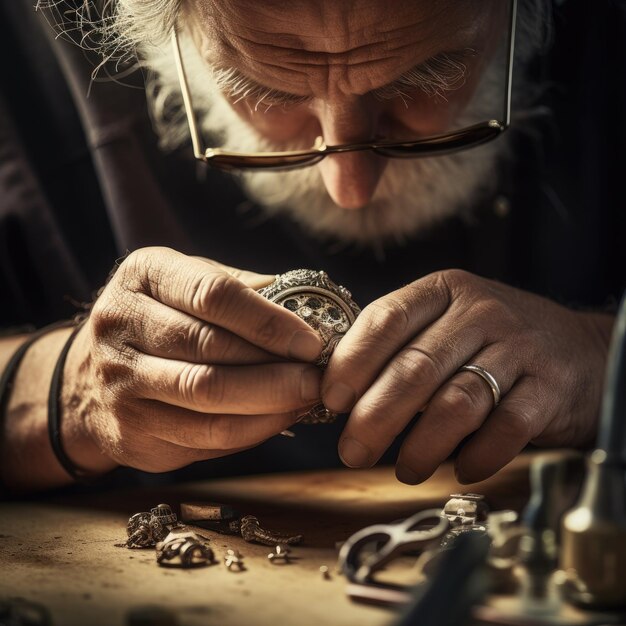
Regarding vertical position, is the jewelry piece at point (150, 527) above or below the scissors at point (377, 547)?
below

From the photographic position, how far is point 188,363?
118 cm

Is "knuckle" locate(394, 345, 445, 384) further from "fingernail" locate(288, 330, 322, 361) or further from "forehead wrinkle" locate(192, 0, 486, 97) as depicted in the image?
"forehead wrinkle" locate(192, 0, 486, 97)

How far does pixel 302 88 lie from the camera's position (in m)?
1.45

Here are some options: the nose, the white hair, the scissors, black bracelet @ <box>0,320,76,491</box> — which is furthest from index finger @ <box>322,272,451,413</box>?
black bracelet @ <box>0,320,76,491</box>

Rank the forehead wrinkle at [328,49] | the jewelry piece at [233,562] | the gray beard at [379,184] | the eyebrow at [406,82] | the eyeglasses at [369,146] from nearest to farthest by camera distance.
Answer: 1. the jewelry piece at [233,562]
2. the forehead wrinkle at [328,49]
3. the eyebrow at [406,82]
4. the eyeglasses at [369,146]
5. the gray beard at [379,184]

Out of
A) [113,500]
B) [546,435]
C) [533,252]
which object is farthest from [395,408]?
[533,252]

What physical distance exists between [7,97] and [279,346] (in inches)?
47.6

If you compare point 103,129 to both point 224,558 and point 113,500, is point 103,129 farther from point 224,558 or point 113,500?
point 224,558

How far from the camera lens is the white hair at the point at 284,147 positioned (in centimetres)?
161

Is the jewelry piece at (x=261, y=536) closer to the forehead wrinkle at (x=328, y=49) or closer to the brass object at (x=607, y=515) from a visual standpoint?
the brass object at (x=607, y=515)

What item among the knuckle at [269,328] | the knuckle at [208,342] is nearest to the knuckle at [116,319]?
the knuckle at [208,342]

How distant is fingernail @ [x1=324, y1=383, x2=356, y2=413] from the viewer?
116cm

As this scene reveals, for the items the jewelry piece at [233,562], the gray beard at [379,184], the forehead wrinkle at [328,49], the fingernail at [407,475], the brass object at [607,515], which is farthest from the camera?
the gray beard at [379,184]

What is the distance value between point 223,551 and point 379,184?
982mm
